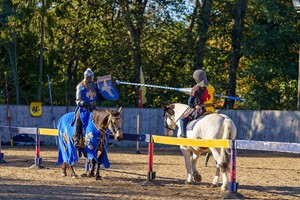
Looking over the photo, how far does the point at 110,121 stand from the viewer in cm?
1755

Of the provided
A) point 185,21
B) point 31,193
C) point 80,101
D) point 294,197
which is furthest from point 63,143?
point 185,21

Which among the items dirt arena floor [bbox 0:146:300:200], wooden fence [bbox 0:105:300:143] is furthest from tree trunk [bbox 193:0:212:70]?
dirt arena floor [bbox 0:146:300:200]

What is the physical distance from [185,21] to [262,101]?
586 cm

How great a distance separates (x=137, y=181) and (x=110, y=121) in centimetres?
144

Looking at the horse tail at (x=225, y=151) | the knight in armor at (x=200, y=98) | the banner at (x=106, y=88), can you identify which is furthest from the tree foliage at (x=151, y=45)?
the horse tail at (x=225, y=151)

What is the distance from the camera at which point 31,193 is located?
Result: 590 inches

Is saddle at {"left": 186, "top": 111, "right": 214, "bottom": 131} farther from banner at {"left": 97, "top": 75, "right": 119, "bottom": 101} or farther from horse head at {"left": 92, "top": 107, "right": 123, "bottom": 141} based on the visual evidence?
banner at {"left": 97, "top": 75, "right": 119, "bottom": 101}

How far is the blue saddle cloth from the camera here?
1802 cm

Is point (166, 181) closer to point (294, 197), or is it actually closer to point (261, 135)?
point (294, 197)

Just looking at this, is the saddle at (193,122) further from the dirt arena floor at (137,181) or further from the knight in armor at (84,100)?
the knight in armor at (84,100)

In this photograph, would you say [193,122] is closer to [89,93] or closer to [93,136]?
[93,136]

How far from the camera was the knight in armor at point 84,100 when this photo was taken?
18172 millimetres

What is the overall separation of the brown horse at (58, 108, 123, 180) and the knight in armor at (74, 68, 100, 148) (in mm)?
160

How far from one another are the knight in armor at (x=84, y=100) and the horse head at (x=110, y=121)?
A: 0.88ft
